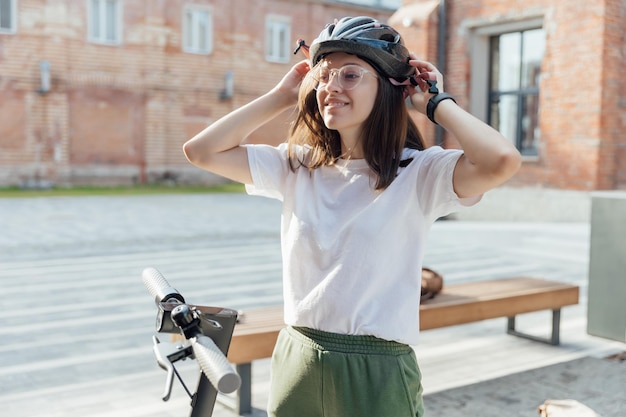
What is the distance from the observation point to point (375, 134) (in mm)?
1942

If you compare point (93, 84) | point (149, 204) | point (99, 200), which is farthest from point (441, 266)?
point (93, 84)

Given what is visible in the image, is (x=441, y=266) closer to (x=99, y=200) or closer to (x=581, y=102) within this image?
(x=581, y=102)

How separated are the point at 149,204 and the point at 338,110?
17.9m

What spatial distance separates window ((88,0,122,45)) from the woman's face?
85.8 ft

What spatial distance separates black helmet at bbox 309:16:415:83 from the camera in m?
1.86

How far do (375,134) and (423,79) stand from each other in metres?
0.19

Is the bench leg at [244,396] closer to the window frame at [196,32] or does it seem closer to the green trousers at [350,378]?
the green trousers at [350,378]

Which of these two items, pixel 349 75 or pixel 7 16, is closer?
pixel 349 75

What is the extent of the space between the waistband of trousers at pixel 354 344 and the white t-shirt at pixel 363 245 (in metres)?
0.02

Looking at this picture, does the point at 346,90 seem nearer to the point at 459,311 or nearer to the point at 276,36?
the point at 459,311

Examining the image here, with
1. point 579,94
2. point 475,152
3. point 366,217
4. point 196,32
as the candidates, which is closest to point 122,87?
point 196,32

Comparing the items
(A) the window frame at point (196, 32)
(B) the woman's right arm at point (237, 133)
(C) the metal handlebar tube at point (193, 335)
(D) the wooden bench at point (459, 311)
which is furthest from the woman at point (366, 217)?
(A) the window frame at point (196, 32)

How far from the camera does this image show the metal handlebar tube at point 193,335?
127 centimetres

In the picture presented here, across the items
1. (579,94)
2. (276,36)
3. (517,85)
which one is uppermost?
(276,36)
